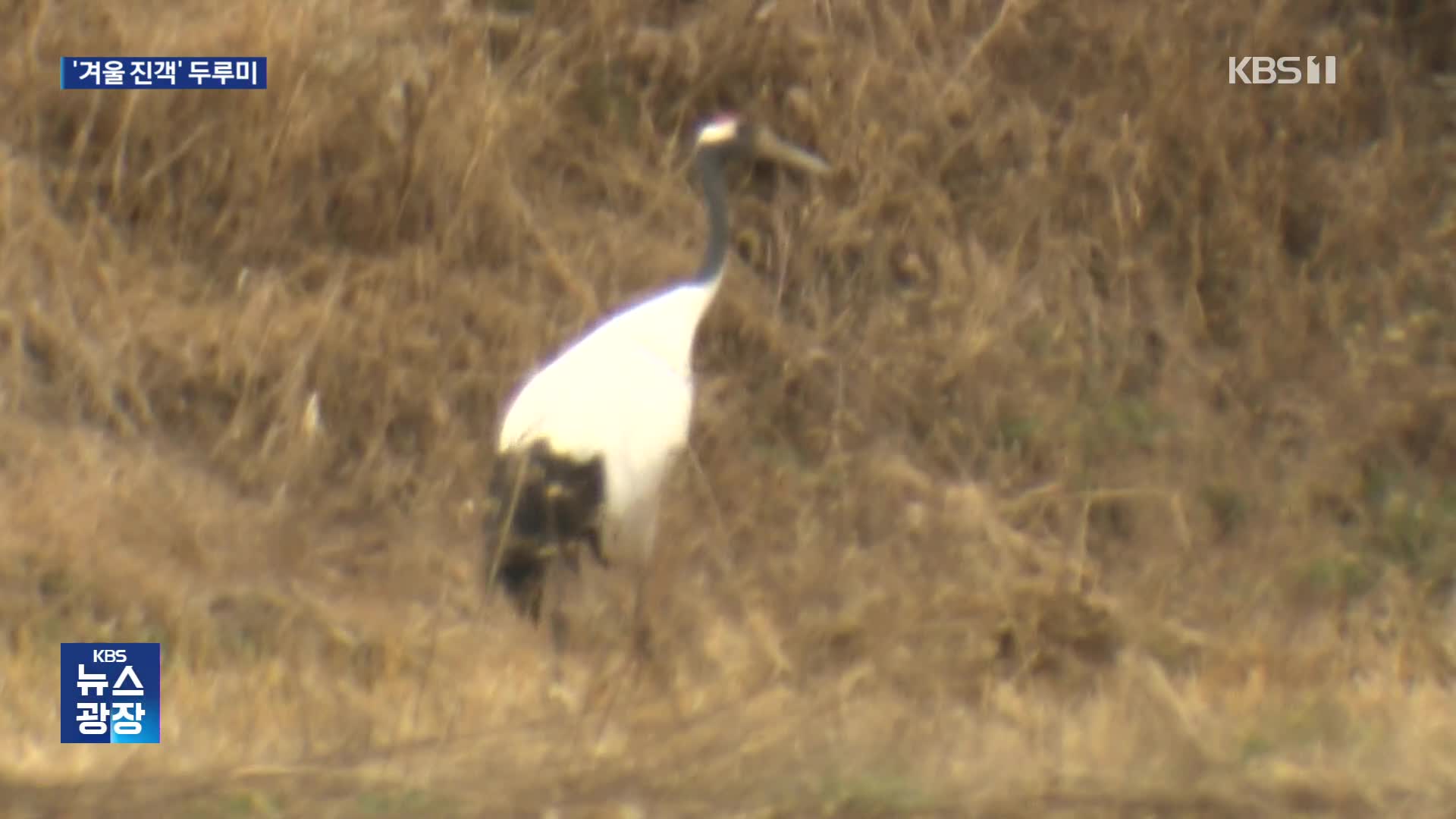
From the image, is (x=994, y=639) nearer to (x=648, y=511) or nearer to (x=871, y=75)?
(x=648, y=511)

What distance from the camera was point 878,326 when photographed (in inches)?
344

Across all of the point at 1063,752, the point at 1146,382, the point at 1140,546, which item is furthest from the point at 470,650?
the point at 1146,382

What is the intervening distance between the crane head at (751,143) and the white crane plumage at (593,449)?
2.81ft

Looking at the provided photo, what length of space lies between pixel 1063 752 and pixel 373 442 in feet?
11.5

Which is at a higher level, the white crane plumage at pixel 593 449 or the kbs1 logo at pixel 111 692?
the white crane plumage at pixel 593 449

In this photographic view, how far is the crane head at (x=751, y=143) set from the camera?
8180 millimetres

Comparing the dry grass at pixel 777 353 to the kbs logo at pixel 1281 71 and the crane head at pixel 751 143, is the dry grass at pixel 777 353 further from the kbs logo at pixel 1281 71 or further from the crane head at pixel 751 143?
the crane head at pixel 751 143

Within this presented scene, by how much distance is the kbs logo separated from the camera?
9133mm

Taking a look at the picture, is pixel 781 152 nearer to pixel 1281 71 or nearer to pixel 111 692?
pixel 1281 71

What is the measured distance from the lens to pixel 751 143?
326 inches

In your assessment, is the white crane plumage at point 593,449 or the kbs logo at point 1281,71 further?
the kbs logo at point 1281,71

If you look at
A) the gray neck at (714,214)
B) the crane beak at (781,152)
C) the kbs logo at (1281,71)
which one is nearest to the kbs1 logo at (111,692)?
the gray neck at (714,214)

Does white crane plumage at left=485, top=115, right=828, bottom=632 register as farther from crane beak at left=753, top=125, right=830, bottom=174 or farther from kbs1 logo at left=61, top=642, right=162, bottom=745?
crane beak at left=753, top=125, right=830, bottom=174

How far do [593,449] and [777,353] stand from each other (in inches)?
78.1
